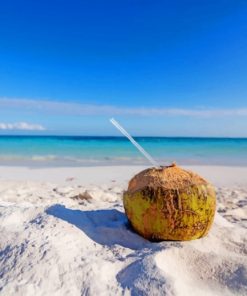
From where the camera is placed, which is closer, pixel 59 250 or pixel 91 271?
pixel 91 271

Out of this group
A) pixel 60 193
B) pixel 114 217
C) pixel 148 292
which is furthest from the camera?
pixel 60 193

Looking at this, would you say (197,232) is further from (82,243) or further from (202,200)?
(82,243)

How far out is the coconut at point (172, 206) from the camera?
228 centimetres

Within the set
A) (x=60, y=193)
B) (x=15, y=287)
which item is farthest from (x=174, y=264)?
(x=60, y=193)

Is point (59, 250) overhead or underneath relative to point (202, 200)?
underneath

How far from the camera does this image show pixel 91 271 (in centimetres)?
189

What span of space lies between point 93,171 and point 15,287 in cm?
639

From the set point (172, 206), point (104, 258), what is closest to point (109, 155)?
point (172, 206)

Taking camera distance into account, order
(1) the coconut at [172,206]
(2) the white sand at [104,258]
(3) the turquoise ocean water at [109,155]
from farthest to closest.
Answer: (3) the turquoise ocean water at [109,155], (1) the coconut at [172,206], (2) the white sand at [104,258]

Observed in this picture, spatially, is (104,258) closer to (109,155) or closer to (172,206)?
(172,206)

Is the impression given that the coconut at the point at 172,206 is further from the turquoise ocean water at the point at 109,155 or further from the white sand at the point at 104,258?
the turquoise ocean water at the point at 109,155

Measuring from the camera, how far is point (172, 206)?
227 cm

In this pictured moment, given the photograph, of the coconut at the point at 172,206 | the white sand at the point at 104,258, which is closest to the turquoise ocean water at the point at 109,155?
the white sand at the point at 104,258

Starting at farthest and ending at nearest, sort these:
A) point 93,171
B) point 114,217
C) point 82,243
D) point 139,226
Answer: point 93,171
point 114,217
point 139,226
point 82,243
